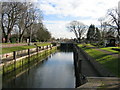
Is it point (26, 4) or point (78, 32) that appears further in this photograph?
point (78, 32)

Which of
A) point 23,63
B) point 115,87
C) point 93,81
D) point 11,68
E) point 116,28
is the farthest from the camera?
point 116,28

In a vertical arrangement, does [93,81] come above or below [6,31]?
below

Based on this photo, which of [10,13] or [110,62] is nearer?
[110,62]

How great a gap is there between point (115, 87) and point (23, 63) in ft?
59.3

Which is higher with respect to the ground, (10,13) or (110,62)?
(10,13)

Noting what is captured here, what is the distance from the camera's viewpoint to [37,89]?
46.0 ft

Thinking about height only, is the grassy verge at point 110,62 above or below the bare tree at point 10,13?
below

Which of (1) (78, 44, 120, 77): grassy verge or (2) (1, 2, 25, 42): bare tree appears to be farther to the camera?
(2) (1, 2, 25, 42): bare tree

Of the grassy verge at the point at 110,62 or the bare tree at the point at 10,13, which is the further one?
the bare tree at the point at 10,13

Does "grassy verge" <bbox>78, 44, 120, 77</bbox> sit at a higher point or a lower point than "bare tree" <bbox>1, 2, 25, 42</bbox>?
lower

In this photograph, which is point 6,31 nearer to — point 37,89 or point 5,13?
point 5,13

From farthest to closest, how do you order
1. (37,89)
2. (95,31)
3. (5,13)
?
1. (95,31)
2. (5,13)
3. (37,89)

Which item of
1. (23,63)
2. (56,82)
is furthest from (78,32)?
(56,82)

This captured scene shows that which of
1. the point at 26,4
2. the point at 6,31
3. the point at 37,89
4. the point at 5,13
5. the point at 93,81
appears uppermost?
the point at 26,4
